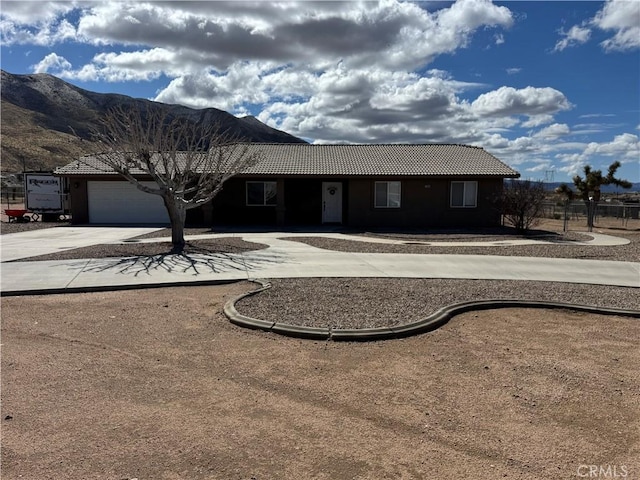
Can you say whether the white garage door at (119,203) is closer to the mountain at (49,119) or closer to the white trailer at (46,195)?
the white trailer at (46,195)

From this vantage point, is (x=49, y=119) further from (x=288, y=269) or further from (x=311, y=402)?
(x=311, y=402)

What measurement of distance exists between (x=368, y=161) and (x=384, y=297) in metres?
17.6

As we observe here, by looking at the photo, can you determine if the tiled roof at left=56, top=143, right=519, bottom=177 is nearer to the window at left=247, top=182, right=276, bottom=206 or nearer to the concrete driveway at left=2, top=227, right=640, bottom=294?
the window at left=247, top=182, right=276, bottom=206

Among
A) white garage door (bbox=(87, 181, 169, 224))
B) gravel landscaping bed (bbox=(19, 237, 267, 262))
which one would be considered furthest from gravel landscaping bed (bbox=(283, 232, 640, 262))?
white garage door (bbox=(87, 181, 169, 224))

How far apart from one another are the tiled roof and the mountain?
1637 inches

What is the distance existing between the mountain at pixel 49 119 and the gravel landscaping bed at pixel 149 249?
53115mm

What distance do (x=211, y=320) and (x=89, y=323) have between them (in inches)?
66.1

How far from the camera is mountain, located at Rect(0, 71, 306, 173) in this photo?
256 feet

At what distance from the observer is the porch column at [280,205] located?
22938 mm

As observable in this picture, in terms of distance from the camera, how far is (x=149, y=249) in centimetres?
1427

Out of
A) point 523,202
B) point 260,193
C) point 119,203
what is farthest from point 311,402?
point 119,203

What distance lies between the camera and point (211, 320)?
6.85m

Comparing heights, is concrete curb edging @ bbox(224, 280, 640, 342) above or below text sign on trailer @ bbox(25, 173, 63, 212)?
below

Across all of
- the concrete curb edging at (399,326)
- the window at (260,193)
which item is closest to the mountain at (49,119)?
the window at (260,193)
